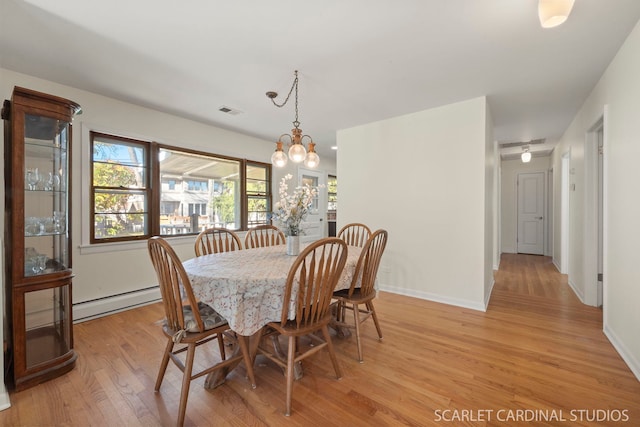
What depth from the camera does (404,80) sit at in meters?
2.62

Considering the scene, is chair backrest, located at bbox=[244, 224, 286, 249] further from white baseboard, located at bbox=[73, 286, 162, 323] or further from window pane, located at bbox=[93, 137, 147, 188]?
window pane, located at bbox=[93, 137, 147, 188]

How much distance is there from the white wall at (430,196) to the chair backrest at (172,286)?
107 inches

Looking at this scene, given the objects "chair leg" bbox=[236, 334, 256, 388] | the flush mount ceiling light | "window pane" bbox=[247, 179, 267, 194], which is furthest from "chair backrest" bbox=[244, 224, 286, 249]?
the flush mount ceiling light

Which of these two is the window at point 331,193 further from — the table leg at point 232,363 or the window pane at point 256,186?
the table leg at point 232,363

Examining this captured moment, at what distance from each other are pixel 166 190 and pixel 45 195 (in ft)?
5.56

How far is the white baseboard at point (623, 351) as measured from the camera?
184 cm

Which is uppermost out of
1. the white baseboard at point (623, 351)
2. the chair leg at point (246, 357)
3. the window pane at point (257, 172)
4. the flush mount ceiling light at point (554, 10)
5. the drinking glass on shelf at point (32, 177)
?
the flush mount ceiling light at point (554, 10)

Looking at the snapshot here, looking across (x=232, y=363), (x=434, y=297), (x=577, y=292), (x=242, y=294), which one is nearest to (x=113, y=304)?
(x=232, y=363)

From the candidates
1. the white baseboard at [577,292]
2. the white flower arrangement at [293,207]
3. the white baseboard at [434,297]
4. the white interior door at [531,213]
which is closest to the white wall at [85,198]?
the white flower arrangement at [293,207]

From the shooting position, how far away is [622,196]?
83.1 inches

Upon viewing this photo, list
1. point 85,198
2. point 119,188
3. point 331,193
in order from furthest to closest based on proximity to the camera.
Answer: point 331,193 → point 119,188 → point 85,198

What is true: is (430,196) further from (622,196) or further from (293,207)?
(293,207)

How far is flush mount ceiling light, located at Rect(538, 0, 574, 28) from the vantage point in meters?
1.34

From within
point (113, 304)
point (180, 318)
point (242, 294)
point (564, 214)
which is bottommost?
point (113, 304)
